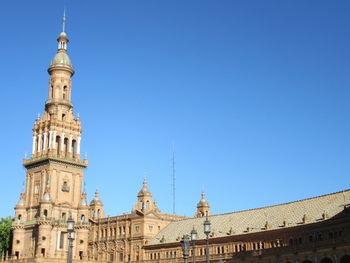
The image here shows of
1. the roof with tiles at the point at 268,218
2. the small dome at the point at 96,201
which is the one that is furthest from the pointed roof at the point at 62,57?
the roof with tiles at the point at 268,218

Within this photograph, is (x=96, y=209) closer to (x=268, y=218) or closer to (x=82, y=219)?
(x=82, y=219)

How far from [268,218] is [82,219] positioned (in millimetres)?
46985

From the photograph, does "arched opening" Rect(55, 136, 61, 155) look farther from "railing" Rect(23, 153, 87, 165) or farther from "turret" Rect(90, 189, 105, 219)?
"turret" Rect(90, 189, 105, 219)

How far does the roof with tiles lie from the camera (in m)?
90.6

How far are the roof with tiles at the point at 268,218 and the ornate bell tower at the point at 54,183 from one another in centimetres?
2017

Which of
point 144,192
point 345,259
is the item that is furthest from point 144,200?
point 345,259

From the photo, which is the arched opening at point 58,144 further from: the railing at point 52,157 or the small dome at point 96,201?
the small dome at point 96,201

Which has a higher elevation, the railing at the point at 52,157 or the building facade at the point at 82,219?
the railing at the point at 52,157

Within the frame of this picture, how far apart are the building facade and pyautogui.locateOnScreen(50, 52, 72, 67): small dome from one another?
0.84 ft

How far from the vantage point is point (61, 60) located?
443 feet

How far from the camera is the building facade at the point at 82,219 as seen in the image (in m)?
104

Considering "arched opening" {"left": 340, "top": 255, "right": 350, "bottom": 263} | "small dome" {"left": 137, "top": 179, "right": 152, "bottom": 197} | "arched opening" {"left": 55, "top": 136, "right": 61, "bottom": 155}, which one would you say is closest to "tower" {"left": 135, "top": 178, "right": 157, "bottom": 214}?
"small dome" {"left": 137, "top": 179, "right": 152, "bottom": 197}

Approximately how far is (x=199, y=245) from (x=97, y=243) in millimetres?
32145

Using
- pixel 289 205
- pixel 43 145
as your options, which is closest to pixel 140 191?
pixel 43 145
